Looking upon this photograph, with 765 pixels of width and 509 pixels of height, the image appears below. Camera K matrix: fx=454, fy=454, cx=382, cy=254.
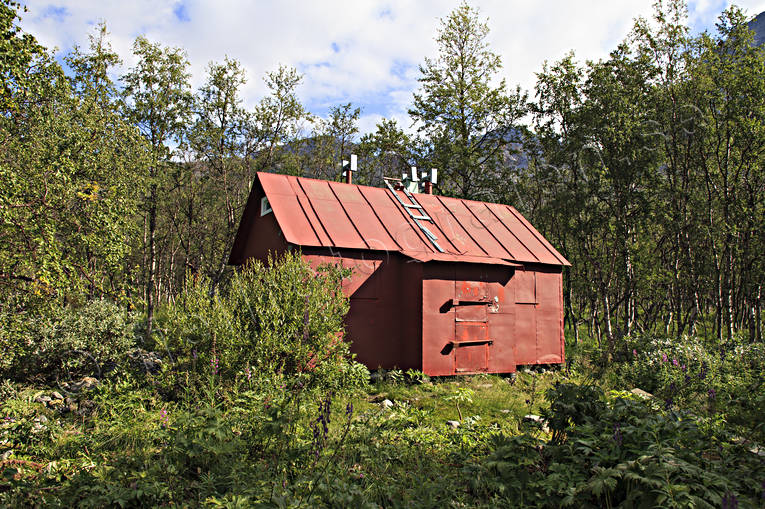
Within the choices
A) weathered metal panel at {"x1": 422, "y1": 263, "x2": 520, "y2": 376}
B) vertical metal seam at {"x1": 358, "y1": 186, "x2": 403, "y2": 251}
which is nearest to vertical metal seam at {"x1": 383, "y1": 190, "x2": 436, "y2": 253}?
vertical metal seam at {"x1": 358, "y1": 186, "x2": 403, "y2": 251}

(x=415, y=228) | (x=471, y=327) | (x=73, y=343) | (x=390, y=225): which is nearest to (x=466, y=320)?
(x=471, y=327)

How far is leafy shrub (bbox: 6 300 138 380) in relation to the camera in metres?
9.25

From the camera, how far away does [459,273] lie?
37.1 feet

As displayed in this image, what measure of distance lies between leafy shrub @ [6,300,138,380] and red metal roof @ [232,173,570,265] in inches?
178

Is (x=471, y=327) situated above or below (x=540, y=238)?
below

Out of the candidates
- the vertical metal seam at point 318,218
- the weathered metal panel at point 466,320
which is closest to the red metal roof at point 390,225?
the vertical metal seam at point 318,218

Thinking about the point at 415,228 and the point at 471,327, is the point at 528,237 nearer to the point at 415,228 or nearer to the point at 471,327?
the point at 415,228

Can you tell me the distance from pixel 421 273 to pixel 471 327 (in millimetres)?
1891

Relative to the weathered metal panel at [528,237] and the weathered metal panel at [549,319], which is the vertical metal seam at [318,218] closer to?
the weathered metal panel at [528,237]

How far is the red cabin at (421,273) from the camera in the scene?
10836 mm

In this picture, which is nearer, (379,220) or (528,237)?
(379,220)

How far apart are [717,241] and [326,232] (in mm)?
16081

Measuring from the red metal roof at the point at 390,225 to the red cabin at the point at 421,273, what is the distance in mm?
33

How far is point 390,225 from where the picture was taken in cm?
1238
